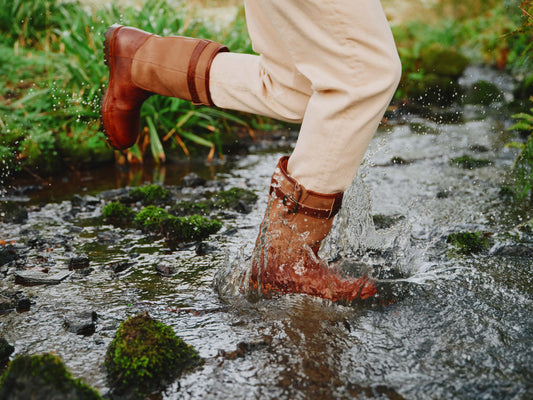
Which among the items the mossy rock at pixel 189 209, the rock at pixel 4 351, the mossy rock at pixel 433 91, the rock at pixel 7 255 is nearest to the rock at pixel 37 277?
the rock at pixel 7 255

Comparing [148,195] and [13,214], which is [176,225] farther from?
[13,214]

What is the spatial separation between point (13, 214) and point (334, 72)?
7.09ft

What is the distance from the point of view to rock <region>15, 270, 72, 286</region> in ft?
7.52

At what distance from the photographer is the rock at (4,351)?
1.69 m

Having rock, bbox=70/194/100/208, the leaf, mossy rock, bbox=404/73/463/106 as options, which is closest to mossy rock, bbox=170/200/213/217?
rock, bbox=70/194/100/208

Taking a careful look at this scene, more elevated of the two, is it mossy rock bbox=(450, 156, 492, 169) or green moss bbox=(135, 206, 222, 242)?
mossy rock bbox=(450, 156, 492, 169)

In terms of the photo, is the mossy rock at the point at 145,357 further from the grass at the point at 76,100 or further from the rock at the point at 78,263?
the grass at the point at 76,100

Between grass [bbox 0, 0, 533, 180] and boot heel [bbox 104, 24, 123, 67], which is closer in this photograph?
boot heel [bbox 104, 24, 123, 67]

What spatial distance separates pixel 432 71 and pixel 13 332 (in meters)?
7.84

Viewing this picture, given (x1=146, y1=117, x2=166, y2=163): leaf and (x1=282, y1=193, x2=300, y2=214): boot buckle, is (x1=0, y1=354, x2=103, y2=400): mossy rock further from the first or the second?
(x1=146, y1=117, x2=166, y2=163): leaf

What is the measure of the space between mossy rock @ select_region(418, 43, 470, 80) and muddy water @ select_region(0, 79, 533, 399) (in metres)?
5.60

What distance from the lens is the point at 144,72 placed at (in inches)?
103

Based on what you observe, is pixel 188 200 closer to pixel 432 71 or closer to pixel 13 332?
pixel 13 332

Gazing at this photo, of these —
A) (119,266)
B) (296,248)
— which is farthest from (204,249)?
(296,248)
